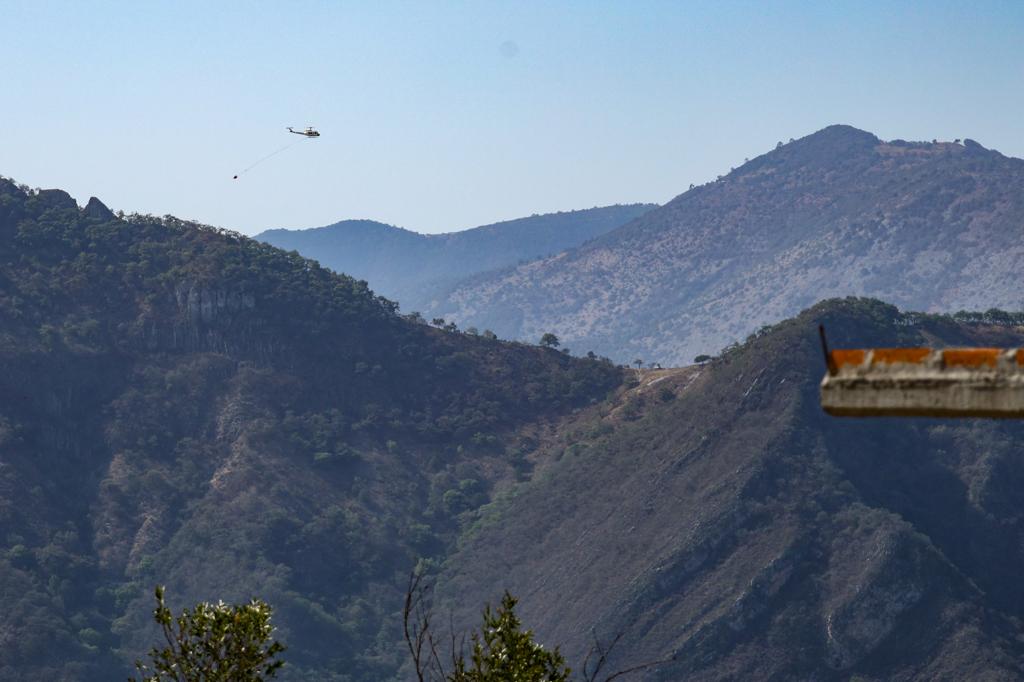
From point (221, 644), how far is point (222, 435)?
139m

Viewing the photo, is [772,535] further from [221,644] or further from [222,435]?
[221,644]

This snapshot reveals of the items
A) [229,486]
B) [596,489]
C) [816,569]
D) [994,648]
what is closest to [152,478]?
[229,486]

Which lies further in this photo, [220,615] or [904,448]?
[904,448]

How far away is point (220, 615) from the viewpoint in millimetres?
22844

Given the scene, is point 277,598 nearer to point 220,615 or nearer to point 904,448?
point 904,448

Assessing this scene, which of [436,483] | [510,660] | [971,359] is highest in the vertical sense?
[971,359]

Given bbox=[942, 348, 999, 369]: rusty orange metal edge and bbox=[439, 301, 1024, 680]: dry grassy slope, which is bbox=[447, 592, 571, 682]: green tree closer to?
bbox=[942, 348, 999, 369]: rusty orange metal edge

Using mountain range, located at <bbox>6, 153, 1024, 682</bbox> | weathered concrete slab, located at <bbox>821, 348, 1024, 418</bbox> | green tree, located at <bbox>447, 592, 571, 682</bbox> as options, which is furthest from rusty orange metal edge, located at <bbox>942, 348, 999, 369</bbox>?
mountain range, located at <bbox>6, 153, 1024, 682</bbox>

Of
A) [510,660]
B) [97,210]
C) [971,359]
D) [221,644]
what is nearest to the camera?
[971,359]

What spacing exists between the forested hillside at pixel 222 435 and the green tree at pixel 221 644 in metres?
105

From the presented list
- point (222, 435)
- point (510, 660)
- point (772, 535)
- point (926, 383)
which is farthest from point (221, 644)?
point (222, 435)

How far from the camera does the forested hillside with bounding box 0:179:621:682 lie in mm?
138500

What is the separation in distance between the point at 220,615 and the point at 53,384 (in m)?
144

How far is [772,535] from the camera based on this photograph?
5187 inches
